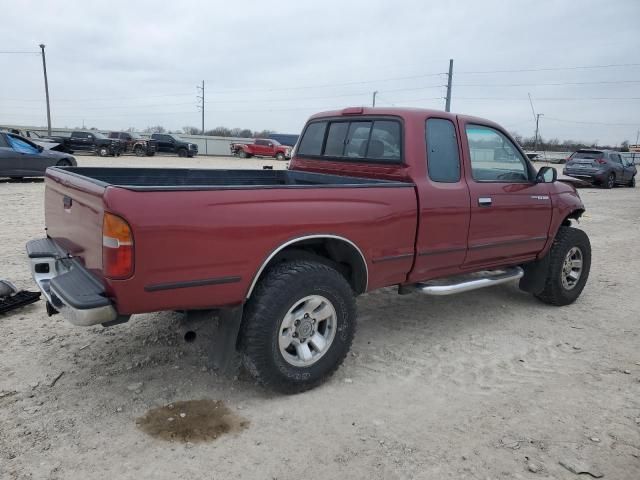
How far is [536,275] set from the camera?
539 centimetres

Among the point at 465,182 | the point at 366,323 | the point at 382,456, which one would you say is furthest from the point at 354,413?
the point at 465,182

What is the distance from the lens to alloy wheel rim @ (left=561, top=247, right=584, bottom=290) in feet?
18.0

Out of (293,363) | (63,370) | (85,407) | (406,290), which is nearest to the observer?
(85,407)

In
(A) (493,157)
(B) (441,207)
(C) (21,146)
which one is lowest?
(C) (21,146)

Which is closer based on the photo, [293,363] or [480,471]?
[480,471]

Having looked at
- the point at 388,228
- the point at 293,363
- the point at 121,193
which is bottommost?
the point at 293,363

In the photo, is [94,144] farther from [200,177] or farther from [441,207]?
[441,207]

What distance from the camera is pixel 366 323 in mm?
4766

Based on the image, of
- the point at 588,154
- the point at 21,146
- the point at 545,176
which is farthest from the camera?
the point at 588,154

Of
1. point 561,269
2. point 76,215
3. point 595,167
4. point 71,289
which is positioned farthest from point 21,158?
point 595,167

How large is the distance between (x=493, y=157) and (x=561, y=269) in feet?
5.12

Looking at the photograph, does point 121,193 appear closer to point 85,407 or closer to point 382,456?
point 85,407

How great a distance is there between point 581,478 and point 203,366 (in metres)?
2.51

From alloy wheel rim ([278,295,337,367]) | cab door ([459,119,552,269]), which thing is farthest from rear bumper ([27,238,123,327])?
cab door ([459,119,552,269])
